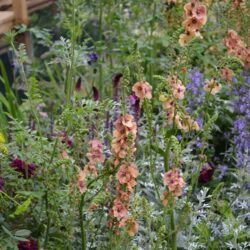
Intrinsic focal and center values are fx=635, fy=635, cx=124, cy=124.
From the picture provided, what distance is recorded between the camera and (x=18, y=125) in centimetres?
220

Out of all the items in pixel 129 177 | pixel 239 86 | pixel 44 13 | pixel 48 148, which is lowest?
pixel 44 13

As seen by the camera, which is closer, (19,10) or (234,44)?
(234,44)

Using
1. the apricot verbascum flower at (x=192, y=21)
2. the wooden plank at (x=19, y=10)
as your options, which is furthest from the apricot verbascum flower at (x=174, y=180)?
the wooden plank at (x=19, y=10)

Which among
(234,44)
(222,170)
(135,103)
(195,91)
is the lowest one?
(222,170)

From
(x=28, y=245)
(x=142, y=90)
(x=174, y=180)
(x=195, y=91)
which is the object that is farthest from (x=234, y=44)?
(x=28, y=245)

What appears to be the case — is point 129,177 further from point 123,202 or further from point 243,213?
point 243,213

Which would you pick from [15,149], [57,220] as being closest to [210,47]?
[15,149]

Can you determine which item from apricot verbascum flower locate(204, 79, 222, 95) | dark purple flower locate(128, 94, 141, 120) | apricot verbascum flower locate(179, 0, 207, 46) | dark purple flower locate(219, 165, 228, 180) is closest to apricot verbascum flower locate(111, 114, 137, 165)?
apricot verbascum flower locate(179, 0, 207, 46)

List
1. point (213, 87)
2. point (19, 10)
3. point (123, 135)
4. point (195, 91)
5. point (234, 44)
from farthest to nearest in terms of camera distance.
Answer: point (19, 10), point (195, 91), point (234, 44), point (213, 87), point (123, 135)

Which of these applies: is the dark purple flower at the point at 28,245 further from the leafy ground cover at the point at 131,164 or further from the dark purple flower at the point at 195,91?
the dark purple flower at the point at 195,91

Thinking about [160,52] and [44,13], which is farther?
[44,13]

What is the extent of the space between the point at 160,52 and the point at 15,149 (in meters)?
2.46

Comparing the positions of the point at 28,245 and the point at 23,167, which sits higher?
the point at 23,167

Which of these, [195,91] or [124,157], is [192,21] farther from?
[195,91]
